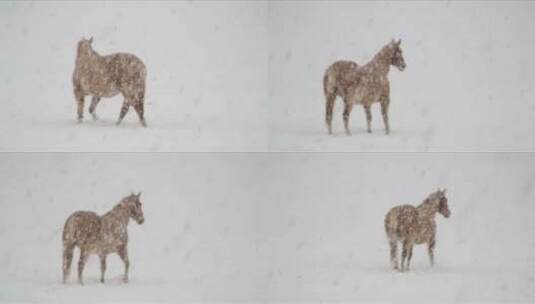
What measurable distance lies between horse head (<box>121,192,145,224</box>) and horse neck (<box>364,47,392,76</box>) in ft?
2.96

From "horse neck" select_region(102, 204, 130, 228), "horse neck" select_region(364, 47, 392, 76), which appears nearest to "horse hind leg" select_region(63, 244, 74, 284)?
"horse neck" select_region(102, 204, 130, 228)

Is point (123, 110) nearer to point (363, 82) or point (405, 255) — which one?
point (363, 82)

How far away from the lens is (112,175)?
2.78 m

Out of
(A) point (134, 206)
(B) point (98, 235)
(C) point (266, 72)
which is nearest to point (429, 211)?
(C) point (266, 72)

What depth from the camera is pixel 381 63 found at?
280 centimetres

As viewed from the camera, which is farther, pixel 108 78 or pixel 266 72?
pixel 266 72

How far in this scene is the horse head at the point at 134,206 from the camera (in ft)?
9.09

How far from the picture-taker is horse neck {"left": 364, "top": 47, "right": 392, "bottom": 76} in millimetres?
2795

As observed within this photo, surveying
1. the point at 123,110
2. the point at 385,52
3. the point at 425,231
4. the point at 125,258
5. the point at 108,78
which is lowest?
the point at 125,258

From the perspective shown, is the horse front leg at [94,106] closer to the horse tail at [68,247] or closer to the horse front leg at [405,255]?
the horse tail at [68,247]

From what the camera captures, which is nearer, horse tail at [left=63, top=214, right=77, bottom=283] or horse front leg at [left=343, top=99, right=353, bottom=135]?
horse tail at [left=63, top=214, right=77, bottom=283]

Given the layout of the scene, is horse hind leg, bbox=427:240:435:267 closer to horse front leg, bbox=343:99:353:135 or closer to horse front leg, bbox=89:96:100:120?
horse front leg, bbox=343:99:353:135

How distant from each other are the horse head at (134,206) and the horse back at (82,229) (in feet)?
0.34

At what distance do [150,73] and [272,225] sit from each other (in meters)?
0.67
